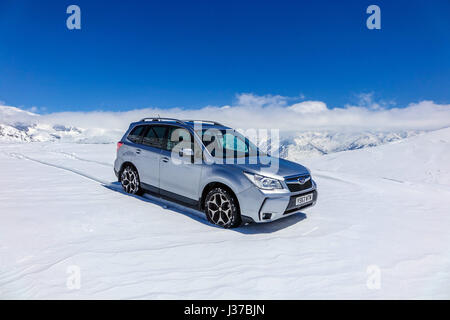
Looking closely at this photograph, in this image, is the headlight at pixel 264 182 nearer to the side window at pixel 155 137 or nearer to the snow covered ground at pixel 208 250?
the snow covered ground at pixel 208 250

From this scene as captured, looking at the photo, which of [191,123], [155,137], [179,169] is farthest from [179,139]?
[155,137]

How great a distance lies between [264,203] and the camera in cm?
411

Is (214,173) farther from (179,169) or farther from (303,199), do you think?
(303,199)

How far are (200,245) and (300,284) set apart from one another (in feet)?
4.91

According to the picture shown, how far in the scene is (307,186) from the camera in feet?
15.5

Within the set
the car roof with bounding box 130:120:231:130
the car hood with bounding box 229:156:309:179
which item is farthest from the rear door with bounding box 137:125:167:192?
the car hood with bounding box 229:156:309:179

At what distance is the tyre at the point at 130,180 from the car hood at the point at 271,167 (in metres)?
2.76

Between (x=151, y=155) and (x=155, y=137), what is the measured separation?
16.1 inches

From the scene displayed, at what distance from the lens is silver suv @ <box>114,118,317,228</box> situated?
424 cm
